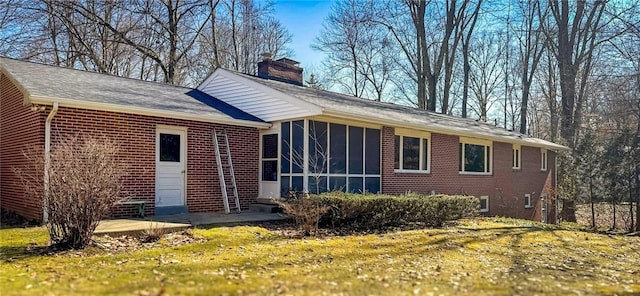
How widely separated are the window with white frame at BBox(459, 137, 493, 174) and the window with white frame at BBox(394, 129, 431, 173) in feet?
7.43

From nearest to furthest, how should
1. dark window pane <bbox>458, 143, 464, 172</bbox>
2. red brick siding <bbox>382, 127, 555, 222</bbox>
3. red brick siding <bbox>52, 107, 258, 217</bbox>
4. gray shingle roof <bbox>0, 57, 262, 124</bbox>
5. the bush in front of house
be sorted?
red brick siding <bbox>52, 107, 258, 217</bbox>
gray shingle roof <bbox>0, 57, 262, 124</bbox>
the bush in front of house
red brick siding <bbox>382, 127, 555, 222</bbox>
dark window pane <bbox>458, 143, 464, 172</bbox>

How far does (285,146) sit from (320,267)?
6.33 metres

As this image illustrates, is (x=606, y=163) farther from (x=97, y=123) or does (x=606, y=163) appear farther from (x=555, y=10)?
(x=97, y=123)

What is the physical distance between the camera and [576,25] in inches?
933

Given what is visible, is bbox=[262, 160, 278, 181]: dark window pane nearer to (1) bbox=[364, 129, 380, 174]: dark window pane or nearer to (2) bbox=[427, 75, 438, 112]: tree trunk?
(1) bbox=[364, 129, 380, 174]: dark window pane

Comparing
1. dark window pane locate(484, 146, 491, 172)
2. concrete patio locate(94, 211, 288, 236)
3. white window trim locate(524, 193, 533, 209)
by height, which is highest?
dark window pane locate(484, 146, 491, 172)

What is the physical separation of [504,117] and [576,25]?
13296mm

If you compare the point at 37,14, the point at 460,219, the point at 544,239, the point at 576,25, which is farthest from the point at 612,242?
the point at 37,14

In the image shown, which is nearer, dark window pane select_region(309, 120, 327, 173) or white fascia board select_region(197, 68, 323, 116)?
white fascia board select_region(197, 68, 323, 116)

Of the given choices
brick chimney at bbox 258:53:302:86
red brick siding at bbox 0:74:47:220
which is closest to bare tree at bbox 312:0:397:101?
brick chimney at bbox 258:53:302:86

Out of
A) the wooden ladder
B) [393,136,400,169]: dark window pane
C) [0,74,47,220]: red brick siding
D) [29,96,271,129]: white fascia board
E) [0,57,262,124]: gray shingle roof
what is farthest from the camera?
[393,136,400,169]: dark window pane

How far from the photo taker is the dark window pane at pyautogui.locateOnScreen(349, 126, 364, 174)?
13055 mm

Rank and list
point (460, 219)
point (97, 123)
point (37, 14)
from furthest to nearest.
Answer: point (37, 14), point (460, 219), point (97, 123)

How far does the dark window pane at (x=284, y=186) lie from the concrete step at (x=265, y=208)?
1.50 ft
